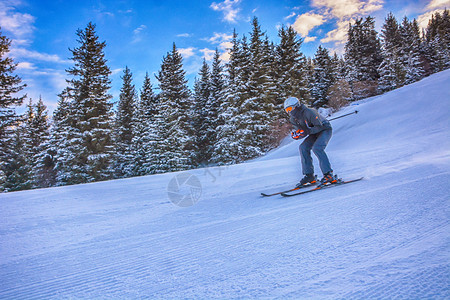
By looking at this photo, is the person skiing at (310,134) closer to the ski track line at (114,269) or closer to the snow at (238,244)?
the snow at (238,244)

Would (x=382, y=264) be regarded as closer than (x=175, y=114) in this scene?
Yes

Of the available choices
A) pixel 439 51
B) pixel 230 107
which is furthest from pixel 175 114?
pixel 439 51

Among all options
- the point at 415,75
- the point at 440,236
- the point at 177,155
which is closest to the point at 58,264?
the point at 440,236

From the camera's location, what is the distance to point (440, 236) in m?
1.55

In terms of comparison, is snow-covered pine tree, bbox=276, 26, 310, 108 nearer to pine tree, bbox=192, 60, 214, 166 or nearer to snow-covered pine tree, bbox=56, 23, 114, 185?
pine tree, bbox=192, 60, 214, 166

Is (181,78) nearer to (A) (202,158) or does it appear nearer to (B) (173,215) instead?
(A) (202,158)

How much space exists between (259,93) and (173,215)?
2128cm

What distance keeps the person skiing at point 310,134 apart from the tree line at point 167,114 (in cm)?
1581

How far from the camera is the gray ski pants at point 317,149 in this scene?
4160mm

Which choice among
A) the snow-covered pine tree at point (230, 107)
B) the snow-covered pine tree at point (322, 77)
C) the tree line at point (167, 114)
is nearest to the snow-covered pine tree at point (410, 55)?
the tree line at point (167, 114)

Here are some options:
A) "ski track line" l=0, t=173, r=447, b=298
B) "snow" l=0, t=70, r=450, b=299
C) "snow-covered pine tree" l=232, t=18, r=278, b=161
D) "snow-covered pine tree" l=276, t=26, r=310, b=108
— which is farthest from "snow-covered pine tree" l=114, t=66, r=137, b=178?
"ski track line" l=0, t=173, r=447, b=298

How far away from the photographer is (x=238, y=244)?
187 cm

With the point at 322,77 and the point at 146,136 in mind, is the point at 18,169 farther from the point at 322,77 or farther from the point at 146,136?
the point at 322,77

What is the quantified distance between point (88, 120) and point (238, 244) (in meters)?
22.2
